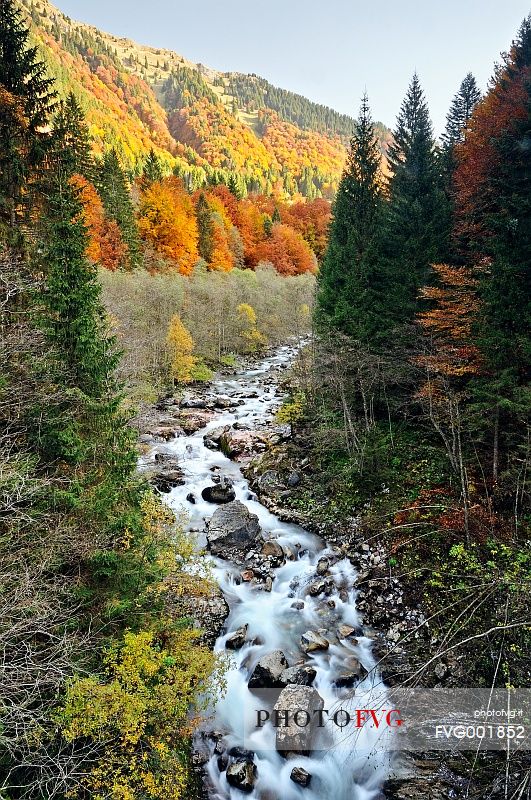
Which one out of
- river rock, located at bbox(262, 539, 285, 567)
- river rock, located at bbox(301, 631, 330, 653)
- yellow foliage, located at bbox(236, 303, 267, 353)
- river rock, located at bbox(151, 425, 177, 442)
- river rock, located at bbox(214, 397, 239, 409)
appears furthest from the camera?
yellow foliage, located at bbox(236, 303, 267, 353)

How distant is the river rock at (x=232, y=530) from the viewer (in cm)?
1692

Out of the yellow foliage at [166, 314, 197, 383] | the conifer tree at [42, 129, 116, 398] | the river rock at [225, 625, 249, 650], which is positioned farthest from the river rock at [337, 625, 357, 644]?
the yellow foliage at [166, 314, 197, 383]

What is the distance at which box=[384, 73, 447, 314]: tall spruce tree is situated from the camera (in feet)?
63.0

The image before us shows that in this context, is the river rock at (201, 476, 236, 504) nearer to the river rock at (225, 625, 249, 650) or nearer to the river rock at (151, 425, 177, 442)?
the river rock at (151, 425, 177, 442)

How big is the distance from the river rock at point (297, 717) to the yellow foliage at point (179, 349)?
27.9 meters

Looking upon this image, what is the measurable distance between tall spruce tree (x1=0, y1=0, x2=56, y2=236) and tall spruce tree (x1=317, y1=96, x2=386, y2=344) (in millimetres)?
14672

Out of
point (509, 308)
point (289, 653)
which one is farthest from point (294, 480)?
point (509, 308)

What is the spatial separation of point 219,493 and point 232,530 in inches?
135

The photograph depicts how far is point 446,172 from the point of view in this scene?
23.6 metres

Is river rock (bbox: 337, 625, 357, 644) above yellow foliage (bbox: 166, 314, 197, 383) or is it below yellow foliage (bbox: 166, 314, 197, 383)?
below

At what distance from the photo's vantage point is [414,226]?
19.8 metres

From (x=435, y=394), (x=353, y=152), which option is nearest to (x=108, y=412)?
(x=435, y=394)

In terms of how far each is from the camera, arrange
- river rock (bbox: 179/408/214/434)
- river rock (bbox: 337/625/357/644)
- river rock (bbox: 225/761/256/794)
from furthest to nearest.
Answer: river rock (bbox: 179/408/214/434)
river rock (bbox: 337/625/357/644)
river rock (bbox: 225/761/256/794)

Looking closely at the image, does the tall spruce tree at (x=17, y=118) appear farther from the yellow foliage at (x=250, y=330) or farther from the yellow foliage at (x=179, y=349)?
the yellow foliage at (x=250, y=330)
